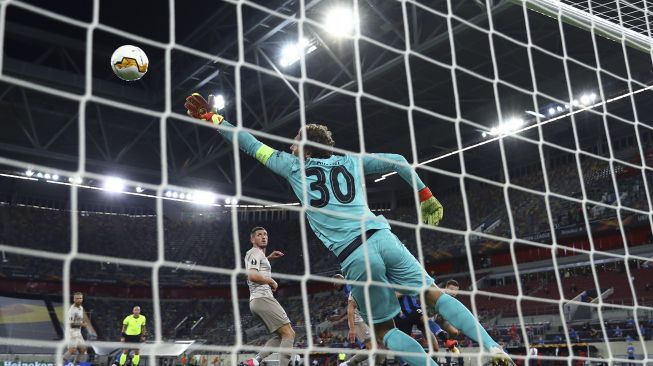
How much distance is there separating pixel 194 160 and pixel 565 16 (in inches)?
774

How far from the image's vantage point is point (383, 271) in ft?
12.3

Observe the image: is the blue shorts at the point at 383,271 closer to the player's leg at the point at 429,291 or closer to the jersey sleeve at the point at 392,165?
the player's leg at the point at 429,291

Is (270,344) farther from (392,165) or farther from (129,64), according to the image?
(392,165)

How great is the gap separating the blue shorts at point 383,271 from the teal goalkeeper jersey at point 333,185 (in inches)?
4.3

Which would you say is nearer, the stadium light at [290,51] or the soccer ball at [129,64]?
the soccer ball at [129,64]

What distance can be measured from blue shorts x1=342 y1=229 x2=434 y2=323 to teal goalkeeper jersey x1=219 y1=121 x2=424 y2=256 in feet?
0.36

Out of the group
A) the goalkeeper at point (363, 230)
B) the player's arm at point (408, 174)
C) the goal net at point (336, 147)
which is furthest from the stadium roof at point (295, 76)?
the goalkeeper at point (363, 230)

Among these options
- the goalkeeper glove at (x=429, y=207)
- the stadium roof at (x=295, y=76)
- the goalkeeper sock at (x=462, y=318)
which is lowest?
the goalkeeper sock at (x=462, y=318)

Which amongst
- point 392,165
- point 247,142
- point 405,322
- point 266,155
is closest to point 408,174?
point 392,165

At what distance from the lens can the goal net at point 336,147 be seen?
15.8 m

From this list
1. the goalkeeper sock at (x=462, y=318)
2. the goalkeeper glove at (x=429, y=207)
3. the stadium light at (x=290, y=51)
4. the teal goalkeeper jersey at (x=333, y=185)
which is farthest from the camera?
the stadium light at (x=290, y=51)

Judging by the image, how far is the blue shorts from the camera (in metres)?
3.74

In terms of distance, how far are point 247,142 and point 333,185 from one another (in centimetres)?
63

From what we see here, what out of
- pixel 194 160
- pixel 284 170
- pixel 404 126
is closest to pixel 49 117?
pixel 194 160
